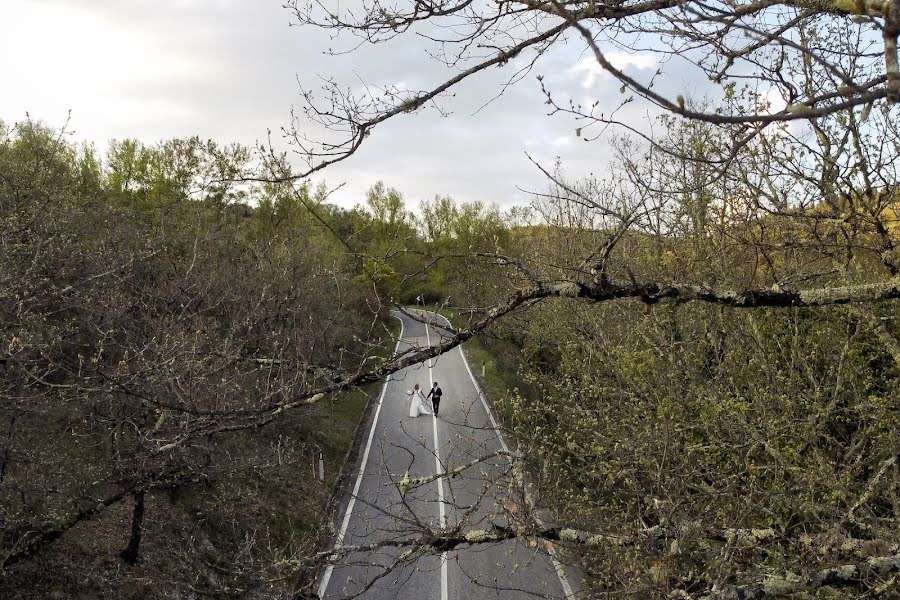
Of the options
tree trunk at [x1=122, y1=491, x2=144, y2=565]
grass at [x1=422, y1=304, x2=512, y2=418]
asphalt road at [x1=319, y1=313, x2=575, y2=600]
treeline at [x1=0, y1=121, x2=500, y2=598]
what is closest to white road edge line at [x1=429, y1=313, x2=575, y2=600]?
asphalt road at [x1=319, y1=313, x2=575, y2=600]

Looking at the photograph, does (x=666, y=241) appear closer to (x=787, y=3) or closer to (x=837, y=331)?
(x=837, y=331)

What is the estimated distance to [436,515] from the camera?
12.7 m

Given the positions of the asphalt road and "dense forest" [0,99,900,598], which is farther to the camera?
the asphalt road

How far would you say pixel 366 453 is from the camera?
1803cm

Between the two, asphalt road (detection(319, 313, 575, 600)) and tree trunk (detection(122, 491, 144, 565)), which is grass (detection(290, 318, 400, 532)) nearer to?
asphalt road (detection(319, 313, 575, 600))

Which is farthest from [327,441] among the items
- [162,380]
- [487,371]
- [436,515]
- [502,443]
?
[162,380]

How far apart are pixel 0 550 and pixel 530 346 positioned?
42.6 feet

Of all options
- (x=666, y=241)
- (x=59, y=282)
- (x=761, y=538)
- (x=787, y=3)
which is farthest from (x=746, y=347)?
(x=59, y=282)

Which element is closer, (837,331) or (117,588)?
(837,331)

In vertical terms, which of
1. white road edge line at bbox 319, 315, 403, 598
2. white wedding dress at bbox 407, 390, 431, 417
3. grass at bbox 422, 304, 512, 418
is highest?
grass at bbox 422, 304, 512, 418

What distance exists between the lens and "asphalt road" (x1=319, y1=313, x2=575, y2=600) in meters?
5.40

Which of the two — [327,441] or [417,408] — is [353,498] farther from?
[417,408]

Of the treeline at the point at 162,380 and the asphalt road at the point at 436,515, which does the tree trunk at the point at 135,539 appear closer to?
the treeline at the point at 162,380

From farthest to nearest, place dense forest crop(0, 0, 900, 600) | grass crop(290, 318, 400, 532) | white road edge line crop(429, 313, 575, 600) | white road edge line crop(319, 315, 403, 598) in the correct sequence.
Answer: grass crop(290, 318, 400, 532) < white road edge line crop(319, 315, 403, 598) < white road edge line crop(429, 313, 575, 600) < dense forest crop(0, 0, 900, 600)
